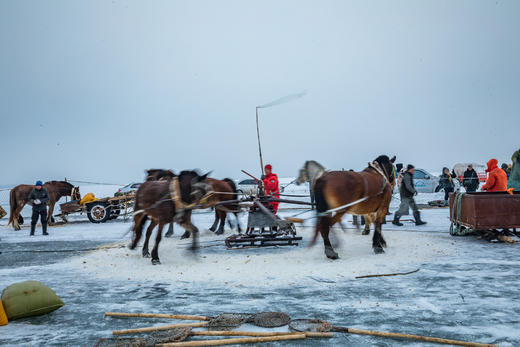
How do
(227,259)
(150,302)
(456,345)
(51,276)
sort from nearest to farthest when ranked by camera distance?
(456,345), (150,302), (51,276), (227,259)

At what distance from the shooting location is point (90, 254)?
A: 25.2 ft

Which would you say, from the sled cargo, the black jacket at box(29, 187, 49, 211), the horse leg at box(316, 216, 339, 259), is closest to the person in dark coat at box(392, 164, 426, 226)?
the sled cargo

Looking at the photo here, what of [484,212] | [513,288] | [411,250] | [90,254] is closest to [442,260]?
[411,250]

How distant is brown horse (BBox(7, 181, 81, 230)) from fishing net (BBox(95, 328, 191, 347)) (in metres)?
13.1

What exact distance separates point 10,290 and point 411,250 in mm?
6549

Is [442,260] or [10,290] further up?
[10,290]

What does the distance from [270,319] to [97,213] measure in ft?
44.5

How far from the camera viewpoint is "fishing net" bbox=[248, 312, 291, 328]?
3.33 m

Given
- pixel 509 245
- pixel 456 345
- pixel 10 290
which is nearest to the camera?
pixel 456 345

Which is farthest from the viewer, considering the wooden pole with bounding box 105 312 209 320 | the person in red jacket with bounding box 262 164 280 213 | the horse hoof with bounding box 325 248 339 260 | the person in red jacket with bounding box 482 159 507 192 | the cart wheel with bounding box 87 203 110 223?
the cart wheel with bounding box 87 203 110 223

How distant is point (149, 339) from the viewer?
3061 millimetres

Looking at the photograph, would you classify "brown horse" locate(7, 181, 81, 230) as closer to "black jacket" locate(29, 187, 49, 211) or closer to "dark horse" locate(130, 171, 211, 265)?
"black jacket" locate(29, 187, 49, 211)

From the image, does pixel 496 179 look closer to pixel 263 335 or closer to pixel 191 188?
pixel 191 188

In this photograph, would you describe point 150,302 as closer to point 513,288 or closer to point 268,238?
point 268,238
